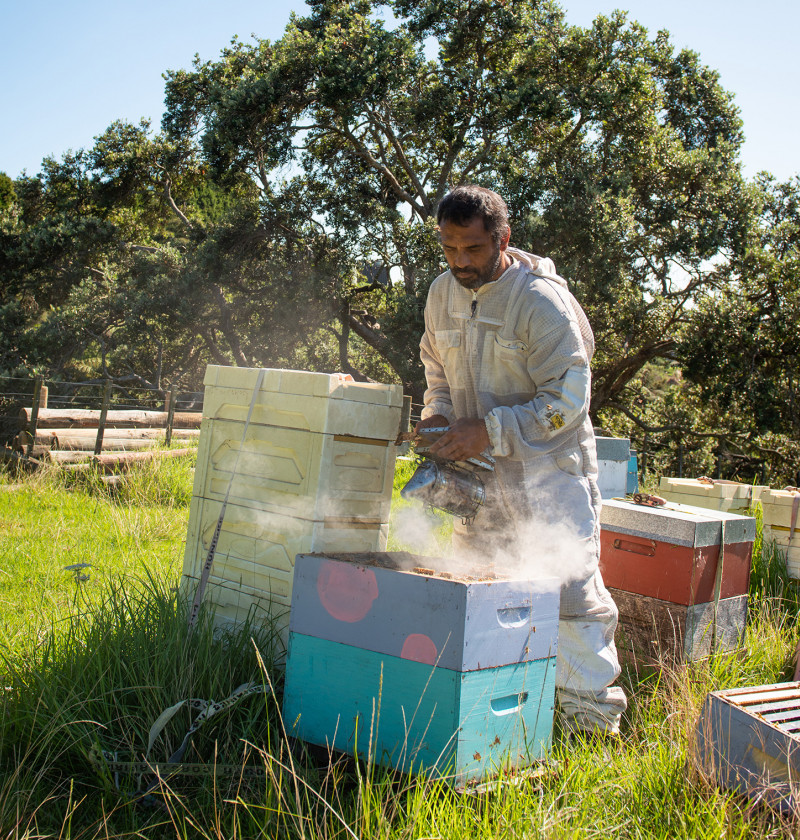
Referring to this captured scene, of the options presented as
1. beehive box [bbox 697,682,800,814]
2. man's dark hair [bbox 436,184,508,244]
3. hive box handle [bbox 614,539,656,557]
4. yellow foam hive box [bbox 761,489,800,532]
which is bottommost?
beehive box [bbox 697,682,800,814]

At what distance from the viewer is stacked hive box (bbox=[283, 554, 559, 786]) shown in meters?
1.84

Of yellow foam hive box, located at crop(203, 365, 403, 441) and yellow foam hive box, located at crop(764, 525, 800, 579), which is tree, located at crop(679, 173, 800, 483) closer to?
yellow foam hive box, located at crop(764, 525, 800, 579)

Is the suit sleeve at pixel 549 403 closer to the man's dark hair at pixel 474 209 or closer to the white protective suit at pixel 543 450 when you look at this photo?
the white protective suit at pixel 543 450

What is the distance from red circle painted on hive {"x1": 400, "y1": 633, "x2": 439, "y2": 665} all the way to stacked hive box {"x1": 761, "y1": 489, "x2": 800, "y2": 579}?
11.9 ft

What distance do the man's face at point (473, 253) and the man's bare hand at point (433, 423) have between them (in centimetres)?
47

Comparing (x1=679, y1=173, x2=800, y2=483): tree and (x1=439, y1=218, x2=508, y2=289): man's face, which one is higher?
(x1=679, y1=173, x2=800, y2=483): tree

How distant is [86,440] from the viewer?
797 cm

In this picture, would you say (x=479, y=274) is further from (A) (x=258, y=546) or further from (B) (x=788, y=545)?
(B) (x=788, y=545)

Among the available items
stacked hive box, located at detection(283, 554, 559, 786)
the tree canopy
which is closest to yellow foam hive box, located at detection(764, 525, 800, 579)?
stacked hive box, located at detection(283, 554, 559, 786)

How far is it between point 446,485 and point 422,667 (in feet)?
2.24

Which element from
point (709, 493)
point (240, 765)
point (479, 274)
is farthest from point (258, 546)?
point (709, 493)

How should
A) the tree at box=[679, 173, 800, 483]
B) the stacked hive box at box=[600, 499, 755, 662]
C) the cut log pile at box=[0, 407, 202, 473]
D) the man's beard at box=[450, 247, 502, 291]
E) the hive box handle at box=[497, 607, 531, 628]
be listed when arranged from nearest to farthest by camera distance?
1. the hive box handle at box=[497, 607, 531, 628]
2. the man's beard at box=[450, 247, 502, 291]
3. the stacked hive box at box=[600, 499, 755, 662]
4. the cut log pile at box=[0, 407, 202, 473]
5. the tree at box=[679, 173, 800, 483]

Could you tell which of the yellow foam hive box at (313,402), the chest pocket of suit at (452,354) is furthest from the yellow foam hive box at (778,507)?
the yellow foam hive box at (313,402)

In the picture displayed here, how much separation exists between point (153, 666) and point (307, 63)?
13.5 meters
